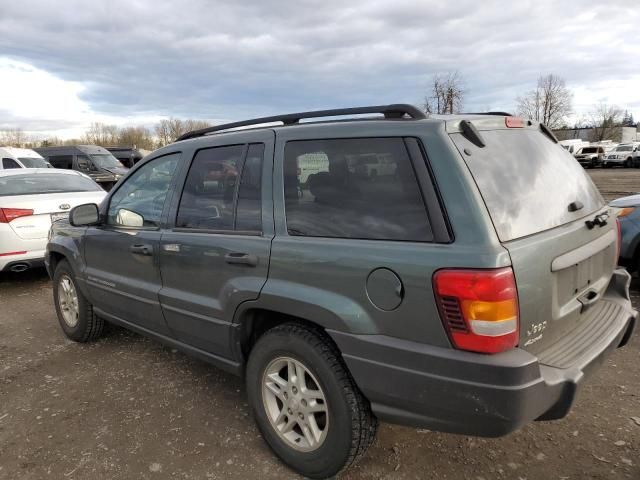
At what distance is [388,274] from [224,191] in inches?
50.3

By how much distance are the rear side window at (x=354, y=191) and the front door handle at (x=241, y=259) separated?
261 millimetres

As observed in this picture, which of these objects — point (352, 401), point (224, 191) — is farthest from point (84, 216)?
point (352, 401)

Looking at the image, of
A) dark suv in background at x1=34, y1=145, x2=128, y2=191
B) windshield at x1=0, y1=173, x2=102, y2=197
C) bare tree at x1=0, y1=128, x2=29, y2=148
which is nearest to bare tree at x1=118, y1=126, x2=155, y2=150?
bare tree at x1=0, y1=128, x2=29, y2=148

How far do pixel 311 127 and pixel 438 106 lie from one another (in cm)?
4006

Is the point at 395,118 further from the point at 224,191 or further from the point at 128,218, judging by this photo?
the point at 128,218

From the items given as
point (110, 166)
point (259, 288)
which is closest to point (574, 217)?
point (259, 288)

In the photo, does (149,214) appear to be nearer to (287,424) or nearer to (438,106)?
(287,424)

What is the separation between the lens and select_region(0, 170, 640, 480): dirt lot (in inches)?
103

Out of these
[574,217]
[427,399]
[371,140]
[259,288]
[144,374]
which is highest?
[371,140]

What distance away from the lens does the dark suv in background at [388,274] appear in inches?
A: 77.4

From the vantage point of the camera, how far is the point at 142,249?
3322 millimetres

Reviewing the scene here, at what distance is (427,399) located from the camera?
2.05 m

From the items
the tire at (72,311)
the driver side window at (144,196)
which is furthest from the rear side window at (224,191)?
the tire at (72,311)

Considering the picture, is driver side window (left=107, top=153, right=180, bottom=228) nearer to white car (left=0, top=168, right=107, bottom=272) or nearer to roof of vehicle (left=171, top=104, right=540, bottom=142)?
roof of vehicle (left=171, top=104, right=540, bottom=142)
